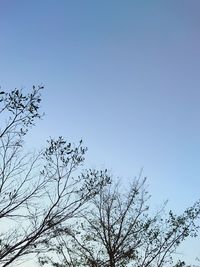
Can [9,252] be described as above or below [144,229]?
below

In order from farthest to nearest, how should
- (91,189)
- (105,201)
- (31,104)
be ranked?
(105,201) < (91,189) < (31,104)

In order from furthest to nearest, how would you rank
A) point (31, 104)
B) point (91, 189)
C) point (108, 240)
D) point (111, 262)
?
1. point (108, 240)
2. point (111, 262)
3. point (91, 189)
4. point (31, 104)

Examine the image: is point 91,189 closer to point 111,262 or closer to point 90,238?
point 111,262

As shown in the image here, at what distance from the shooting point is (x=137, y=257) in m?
20.0

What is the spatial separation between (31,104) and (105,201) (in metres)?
11.0

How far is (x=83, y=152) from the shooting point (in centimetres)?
1292

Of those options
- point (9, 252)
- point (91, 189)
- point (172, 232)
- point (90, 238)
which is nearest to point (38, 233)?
point (9, 252)

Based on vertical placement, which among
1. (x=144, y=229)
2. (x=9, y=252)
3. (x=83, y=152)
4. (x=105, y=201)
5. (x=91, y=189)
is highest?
(x=105, y=201)

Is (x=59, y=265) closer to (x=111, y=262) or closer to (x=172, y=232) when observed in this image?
(x=111, y=262)

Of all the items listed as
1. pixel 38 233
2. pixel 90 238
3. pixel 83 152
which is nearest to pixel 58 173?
pixel 83 152

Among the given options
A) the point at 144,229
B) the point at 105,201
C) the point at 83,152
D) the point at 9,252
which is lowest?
the point at 9,252

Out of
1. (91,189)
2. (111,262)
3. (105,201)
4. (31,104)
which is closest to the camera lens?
(31,104)

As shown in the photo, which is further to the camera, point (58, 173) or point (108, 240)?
point (108, 240)

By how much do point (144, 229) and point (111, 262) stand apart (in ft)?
9.59
